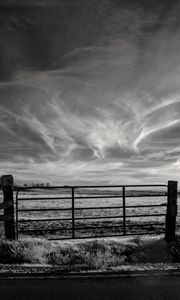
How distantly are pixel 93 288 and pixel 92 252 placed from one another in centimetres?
267

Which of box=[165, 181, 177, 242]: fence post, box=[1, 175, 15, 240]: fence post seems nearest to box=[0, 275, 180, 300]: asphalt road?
box=[1, 175, 15, 240]: fence post

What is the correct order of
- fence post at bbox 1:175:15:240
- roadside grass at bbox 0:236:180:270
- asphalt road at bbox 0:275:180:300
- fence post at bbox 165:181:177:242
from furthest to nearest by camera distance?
fence post at bbox 165:181:177:242 < fence post at bbox 1:175:15:240 < roadside grass at bbox 0:236:180:270 < asphalt road at bbox 0:275:180:300

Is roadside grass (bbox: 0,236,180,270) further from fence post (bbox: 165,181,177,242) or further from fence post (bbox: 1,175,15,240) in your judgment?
fence post (bbox: 1,175,15,240)

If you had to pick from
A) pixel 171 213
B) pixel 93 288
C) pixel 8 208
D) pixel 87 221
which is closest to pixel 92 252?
pixel 8 208

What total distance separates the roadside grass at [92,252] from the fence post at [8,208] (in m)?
0.48

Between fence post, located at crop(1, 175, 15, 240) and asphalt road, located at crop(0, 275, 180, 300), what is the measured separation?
299 cm

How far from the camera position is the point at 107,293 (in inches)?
183

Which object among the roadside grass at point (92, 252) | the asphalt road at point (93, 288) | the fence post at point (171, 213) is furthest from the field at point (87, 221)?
the asphalt road at point (93, 288)

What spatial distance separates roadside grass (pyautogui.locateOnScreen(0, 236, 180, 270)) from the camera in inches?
266

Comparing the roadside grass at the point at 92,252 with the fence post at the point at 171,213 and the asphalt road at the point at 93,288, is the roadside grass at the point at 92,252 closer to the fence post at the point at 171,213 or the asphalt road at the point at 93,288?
the fence post at the point at 171,213

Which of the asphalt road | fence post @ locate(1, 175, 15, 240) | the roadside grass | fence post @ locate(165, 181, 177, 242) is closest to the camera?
the asphalt road

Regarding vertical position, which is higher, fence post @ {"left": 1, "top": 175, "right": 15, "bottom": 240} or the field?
fence post @ {"left": 1, "top": 175, "right": 15, "bottom": 240}

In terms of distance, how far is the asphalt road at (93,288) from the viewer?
14.8ft

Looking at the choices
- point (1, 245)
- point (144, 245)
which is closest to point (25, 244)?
point (1, 245)
